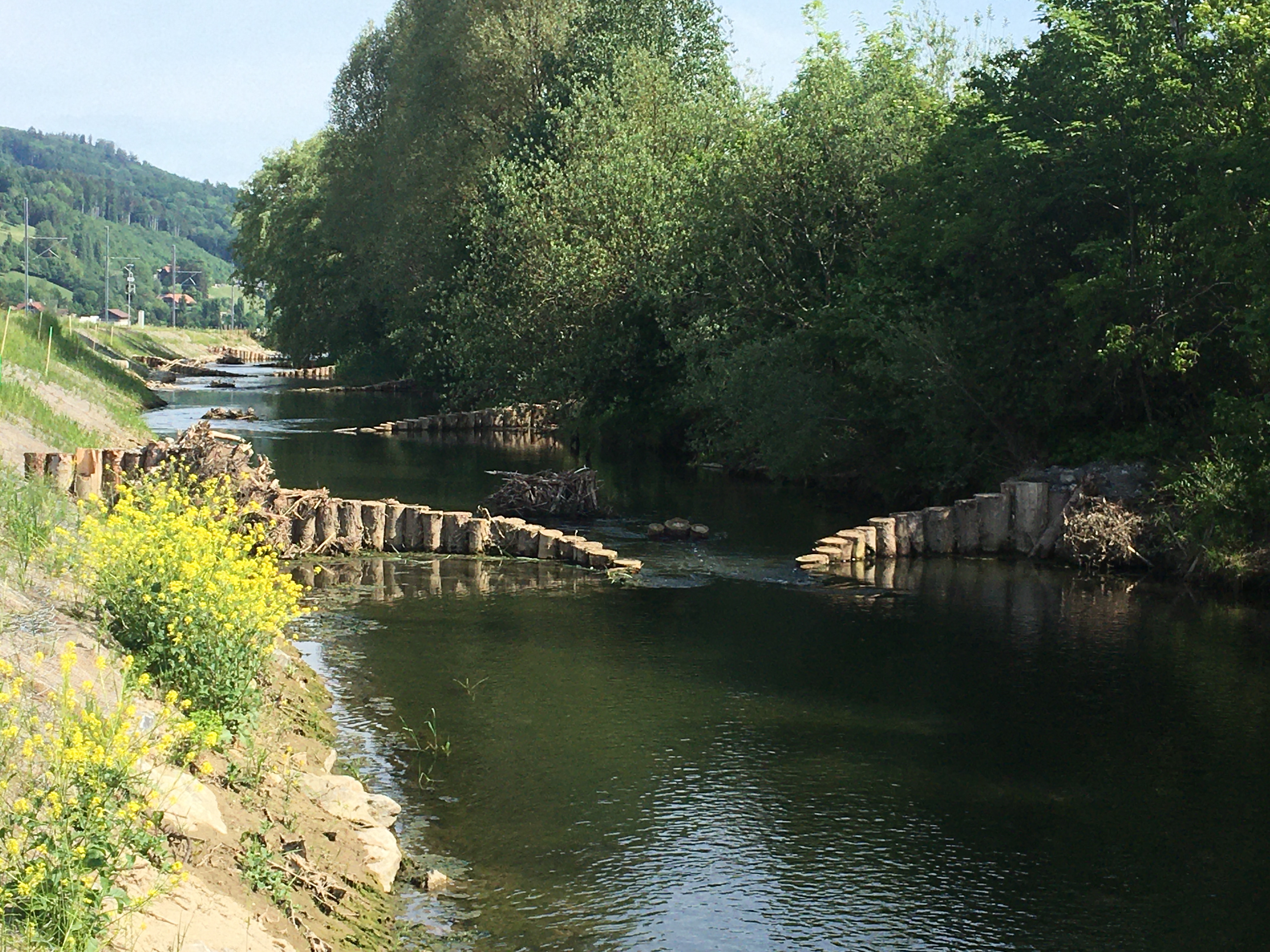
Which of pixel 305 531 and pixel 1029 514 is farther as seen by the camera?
pixel 1029 514

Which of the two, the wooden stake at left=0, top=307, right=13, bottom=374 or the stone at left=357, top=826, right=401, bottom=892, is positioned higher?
the wooden stake at left=0, top=307, right=13, bottom=374

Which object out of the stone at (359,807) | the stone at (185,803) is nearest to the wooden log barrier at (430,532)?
the stone at (359,807)

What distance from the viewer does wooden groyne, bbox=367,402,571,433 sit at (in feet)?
177

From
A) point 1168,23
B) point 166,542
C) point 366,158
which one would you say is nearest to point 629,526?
point 1168,23

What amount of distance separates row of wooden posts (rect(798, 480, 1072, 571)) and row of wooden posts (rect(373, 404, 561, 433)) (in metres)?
27.4

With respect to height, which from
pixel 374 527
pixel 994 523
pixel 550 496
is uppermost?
pixel 550 496

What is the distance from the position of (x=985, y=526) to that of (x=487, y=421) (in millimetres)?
33072

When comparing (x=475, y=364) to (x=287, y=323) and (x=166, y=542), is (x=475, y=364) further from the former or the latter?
(x=166, y=542)

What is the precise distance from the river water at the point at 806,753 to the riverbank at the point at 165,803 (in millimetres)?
700

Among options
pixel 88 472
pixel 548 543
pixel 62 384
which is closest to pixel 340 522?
pixel 548 543

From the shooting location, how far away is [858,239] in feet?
126

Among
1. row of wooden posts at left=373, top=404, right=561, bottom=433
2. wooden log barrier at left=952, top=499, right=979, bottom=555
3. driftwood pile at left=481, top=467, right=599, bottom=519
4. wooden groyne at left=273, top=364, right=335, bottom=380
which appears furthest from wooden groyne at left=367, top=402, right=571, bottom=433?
wooden groyne at left=273, top=364, right=335, bottom=380

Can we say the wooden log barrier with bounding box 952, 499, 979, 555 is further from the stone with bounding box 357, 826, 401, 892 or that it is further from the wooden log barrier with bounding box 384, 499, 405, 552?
the stone with bounding box 357, 826, 401, 892

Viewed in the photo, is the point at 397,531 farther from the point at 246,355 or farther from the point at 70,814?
the point at 246,355
